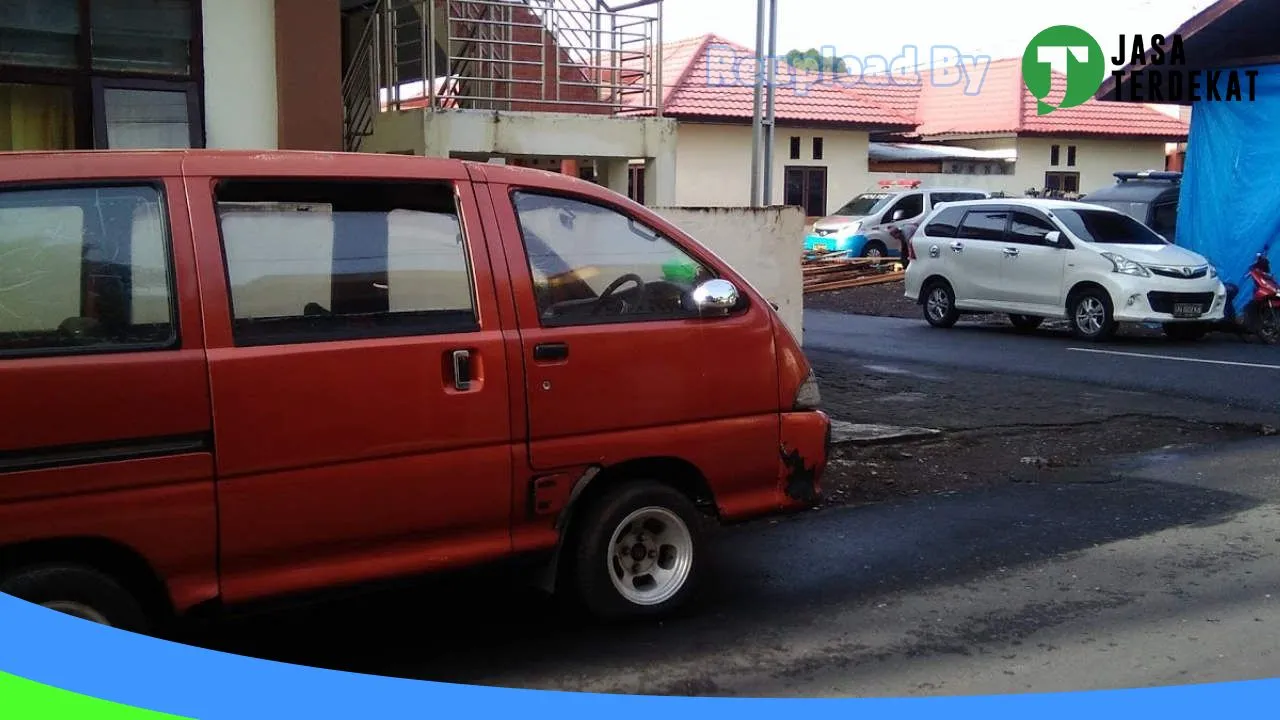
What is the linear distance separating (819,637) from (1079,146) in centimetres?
3391

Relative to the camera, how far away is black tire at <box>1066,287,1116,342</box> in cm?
1491

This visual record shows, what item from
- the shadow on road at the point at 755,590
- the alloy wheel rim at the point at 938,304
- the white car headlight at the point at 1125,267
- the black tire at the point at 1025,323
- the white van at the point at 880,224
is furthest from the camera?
the white van at the point at 880,224

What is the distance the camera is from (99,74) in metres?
9.04

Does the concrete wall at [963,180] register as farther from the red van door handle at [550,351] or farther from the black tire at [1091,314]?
the red van door handle at [550,351]

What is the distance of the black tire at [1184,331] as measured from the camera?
15258mm

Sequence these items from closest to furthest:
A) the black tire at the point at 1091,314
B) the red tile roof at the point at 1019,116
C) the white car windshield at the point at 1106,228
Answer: the black tire at the point at 1091,314 → the white car windshield at the point at 1106,228 → the red tile roof at the point at 1019,116

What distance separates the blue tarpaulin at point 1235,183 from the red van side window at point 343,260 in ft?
47.1

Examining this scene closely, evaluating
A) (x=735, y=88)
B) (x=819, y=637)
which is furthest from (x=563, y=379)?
(x=735, y=88)

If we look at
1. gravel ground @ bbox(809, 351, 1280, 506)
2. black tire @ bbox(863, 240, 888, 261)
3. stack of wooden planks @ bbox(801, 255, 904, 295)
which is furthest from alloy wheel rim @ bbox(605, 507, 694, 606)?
black tire @ bbox(863, 240, 888, 261)

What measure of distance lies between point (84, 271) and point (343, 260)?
0.85 meters

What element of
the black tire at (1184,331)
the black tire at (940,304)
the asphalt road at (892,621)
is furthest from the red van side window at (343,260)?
the black tire at (940,304)

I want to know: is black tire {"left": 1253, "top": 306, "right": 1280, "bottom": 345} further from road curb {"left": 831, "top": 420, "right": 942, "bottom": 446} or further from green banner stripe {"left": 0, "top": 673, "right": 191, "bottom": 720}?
green banner stripe {"left": 0, "top": 673, "right": 191, "bottom": 720}

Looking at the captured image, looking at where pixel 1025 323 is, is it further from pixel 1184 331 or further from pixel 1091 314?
pixel 1184 331

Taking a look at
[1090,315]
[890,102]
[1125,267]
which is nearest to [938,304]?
[1090,315]
